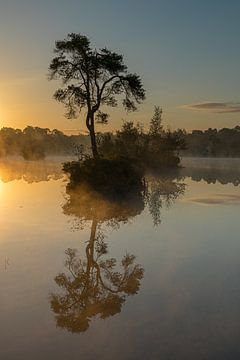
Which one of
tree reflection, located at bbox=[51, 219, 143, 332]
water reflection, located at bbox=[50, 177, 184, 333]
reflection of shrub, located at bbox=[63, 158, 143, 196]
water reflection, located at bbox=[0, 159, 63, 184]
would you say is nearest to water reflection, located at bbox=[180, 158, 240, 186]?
reflection of shrub, located at bbox=[63, 158, 143, 196]

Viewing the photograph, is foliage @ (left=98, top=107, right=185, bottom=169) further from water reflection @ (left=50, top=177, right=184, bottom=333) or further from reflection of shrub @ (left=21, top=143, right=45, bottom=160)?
reflection of shrub @ (left=21, top=143, right=45, bottom=160)

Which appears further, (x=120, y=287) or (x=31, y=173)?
(x=31, y=173)

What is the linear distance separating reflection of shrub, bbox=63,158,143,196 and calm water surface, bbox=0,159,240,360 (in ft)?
33.4

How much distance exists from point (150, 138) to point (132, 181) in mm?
37567

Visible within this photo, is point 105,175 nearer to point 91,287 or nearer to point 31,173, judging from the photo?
point 91,287

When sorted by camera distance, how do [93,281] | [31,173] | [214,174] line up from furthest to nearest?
[31,173] → [214,174] → [93,281]

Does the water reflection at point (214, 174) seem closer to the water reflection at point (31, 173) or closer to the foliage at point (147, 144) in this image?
the foliage at point (147, 144)

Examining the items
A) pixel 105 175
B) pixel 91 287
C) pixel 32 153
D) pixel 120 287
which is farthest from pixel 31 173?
pixel 32 153

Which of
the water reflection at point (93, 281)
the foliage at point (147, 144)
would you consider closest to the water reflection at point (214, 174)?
the foliage at point (147, 144)

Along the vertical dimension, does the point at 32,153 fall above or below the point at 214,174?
above

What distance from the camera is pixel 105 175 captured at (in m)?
32.8

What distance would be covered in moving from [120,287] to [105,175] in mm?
21715

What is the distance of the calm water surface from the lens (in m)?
8.02

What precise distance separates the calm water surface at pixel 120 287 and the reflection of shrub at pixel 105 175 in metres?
10.2
